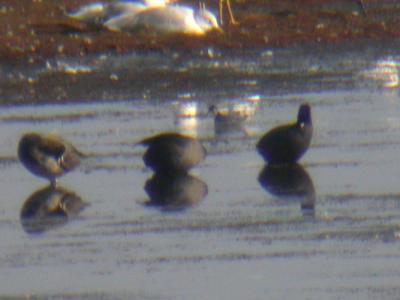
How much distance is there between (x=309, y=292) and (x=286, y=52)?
14.5 metres

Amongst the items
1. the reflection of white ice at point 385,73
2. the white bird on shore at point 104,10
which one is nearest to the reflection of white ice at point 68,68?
the white bird on shore at point 104,10

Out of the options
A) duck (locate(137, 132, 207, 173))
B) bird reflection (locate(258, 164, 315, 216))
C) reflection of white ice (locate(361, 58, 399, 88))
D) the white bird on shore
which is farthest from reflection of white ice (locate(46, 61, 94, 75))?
bird reflection (locate(258, 164, 315, 216))

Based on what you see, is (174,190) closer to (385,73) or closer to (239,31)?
(385,73)

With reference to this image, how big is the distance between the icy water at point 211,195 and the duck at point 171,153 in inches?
6.5

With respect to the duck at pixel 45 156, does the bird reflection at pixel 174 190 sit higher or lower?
lower

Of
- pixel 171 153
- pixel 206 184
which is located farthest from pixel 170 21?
pixel 206 184

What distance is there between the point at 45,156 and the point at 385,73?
27.1ft

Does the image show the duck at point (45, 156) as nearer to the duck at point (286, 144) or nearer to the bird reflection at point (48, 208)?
the bird reflection at point (48, 208)

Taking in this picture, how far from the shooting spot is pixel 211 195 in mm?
13125

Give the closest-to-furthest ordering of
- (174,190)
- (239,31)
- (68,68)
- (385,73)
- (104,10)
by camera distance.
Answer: (174,190)
(385,73)
(68,68)
(239,31)
(104,10)

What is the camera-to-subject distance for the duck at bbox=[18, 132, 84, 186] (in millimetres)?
13789

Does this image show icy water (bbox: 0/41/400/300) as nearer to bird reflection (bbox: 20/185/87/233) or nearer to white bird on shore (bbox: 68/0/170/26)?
bird reflection (bbox: 20/185/87/233)

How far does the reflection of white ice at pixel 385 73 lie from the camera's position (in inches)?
787

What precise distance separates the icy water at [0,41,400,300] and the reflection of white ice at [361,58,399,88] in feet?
0.13
